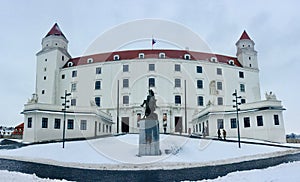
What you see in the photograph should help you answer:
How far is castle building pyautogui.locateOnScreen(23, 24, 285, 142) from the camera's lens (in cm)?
4972

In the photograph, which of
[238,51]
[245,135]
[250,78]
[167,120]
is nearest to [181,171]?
[245,135]

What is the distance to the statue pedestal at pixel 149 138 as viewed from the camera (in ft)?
78.0

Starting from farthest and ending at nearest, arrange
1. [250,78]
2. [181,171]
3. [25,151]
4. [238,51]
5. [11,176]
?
[238,51] < [250,78] < [25,151] < [181,171] < [11,176]

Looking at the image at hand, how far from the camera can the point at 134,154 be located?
24.4 m

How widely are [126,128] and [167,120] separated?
7.42 metres

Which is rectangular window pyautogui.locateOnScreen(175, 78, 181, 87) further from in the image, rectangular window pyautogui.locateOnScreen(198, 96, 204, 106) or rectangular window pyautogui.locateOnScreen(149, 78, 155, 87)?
rectangular window pyautogui.locateOnScreen(198, 96, 204, 106)

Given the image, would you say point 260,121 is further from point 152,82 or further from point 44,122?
point 44,122

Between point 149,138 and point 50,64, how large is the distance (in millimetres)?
40373

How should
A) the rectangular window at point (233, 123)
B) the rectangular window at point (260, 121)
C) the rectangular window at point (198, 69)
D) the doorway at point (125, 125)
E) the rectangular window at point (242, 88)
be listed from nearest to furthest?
the rectangular window at point (260, 121) < the rectangular window at point (233, 123) < the doorway at point (125, 125) < the rectangular window at point (198, 69) < the rectangular window at point (242, 88)

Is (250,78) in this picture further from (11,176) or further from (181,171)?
(11,176)

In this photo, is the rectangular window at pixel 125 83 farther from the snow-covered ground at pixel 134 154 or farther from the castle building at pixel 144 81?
the snow-covered ground at pixel 134 154

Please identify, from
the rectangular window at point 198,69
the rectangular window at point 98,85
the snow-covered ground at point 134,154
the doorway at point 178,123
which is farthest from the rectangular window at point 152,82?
the snow-covered ground at point 134,154

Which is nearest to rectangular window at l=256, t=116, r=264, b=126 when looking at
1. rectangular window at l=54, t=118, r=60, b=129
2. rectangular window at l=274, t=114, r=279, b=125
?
rectangular window at l=274, t=114, r=279, b=125

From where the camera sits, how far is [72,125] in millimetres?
39156
